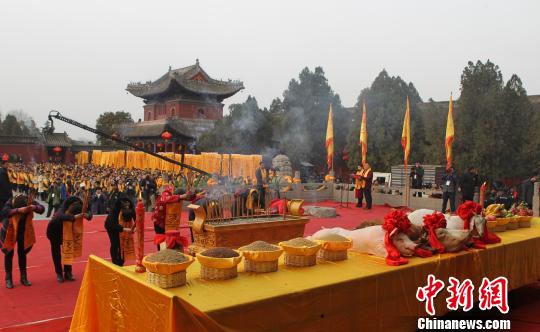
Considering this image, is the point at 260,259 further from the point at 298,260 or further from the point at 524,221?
the point at 524,221

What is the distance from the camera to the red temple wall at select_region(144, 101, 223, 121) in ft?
112

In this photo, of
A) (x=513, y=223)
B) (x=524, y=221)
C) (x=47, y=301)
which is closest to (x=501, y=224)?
(x=513, y=223)

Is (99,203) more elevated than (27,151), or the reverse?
(27,151)

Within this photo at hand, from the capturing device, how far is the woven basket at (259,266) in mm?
3127

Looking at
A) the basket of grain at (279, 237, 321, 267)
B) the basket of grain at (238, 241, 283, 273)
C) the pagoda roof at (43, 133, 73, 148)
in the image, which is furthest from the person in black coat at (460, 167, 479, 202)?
the pagoda roof at (43, 133, 73, 148)

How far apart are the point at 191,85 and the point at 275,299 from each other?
111ft

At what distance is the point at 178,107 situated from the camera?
33781mm

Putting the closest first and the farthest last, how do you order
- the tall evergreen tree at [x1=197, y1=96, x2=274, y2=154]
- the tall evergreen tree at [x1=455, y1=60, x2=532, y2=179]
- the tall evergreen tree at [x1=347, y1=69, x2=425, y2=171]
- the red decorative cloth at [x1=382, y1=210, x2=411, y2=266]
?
the red decorative cloth at [x1=382, y1=210, x2=411, y2=266] < the tall evergreen tree at [x1=455, y1=60, x2=532, y2=179] < the tall evergreen tree at [x1=347, y1=69, x2=425, y2=171] < the tall evergreen tree at [x1=197, y1=96, x2=274, y2=154]

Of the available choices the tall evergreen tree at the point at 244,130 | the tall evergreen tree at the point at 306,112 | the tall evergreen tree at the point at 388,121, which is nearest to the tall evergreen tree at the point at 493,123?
the tall evergreen tree at the point at 388,121

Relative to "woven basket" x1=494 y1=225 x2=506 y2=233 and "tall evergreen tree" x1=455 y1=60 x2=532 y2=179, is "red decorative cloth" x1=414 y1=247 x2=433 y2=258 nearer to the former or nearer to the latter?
"woven basket" x1=494 y1=225 x2=506 y2=233

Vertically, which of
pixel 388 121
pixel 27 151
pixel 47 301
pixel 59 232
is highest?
pixel 388 121

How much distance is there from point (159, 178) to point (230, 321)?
15176 mm

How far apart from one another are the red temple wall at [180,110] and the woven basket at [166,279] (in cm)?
3189

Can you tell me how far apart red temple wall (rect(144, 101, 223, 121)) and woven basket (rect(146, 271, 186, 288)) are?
105 feet
